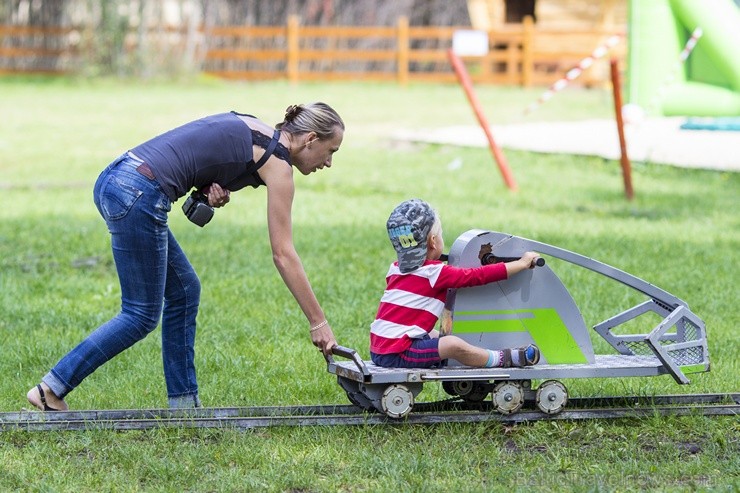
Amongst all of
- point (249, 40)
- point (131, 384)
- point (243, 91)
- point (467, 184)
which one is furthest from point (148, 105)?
point (131, 384)

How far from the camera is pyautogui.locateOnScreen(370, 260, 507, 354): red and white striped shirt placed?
5.04 metres

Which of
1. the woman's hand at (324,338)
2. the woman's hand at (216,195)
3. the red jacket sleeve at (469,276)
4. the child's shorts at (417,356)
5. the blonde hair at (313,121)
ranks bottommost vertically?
the child's shorts at (417,356)

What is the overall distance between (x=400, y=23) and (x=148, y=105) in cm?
1021

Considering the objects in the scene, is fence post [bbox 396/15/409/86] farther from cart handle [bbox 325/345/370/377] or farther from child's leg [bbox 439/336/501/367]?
cart handle [bbox 325/345/370/377]

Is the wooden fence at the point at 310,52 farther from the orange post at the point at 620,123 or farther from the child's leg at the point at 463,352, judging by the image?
the child's leg at the point at 463,352

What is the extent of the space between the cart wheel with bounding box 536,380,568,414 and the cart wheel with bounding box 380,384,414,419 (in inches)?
23.4

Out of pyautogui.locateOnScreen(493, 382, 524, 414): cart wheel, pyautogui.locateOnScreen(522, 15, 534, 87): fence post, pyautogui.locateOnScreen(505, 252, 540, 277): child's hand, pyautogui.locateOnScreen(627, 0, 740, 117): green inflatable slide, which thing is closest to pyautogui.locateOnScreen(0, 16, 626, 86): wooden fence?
pyautogui.locateOnScreen(522, 15, 534, 87): fence post

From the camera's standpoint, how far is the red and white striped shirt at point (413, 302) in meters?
5.04

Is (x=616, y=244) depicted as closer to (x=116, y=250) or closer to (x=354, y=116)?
(x=116, y=250)

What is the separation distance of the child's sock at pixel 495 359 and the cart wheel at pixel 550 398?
22 cm

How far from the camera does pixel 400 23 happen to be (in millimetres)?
32938

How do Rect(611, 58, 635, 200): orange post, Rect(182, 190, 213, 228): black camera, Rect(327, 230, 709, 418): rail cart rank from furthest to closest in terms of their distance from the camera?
1. Rect(611, 58, 635, 200): orange post
2. Rect(327, 230, 709, 418): rail cart
3. Rect(182, 190, 213, 228): black camera

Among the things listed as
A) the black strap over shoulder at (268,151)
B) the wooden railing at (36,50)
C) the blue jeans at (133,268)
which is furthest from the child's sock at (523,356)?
the wooden railing at (36,50)

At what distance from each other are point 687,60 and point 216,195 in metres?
12.3
